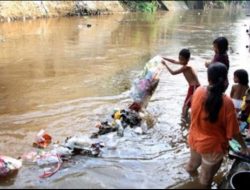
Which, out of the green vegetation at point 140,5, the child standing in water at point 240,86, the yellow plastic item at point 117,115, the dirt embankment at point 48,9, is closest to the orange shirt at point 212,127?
the child standing in water at point 240,86

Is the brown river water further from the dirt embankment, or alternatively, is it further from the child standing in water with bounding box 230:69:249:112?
the dirt embankment

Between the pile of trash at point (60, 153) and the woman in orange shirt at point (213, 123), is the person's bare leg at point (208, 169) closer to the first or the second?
the woman in orange shirt at point (213, 123)

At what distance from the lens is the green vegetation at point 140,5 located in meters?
39.1

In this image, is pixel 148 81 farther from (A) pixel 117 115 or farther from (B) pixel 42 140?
(B) pixel 42 140

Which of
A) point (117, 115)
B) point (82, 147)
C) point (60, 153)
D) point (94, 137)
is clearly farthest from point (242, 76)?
point (60, 153)

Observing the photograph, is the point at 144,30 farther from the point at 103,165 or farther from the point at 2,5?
the point at 103,165

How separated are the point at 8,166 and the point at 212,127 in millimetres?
2602

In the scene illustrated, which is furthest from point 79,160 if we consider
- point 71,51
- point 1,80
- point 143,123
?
point 71,51

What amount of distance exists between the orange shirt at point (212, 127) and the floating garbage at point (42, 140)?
2.65m

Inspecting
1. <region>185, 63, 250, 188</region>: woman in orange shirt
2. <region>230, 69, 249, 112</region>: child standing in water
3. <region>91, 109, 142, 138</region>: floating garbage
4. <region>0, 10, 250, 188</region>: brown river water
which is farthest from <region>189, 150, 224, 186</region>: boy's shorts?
<region>91, 109, 142, 138</region>: floating garbage

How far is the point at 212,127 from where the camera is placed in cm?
438

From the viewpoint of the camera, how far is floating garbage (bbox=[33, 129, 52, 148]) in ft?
20.6

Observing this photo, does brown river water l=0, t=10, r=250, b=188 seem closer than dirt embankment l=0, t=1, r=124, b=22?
Yes

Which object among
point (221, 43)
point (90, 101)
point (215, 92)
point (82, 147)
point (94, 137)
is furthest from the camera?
point (90, 101)
